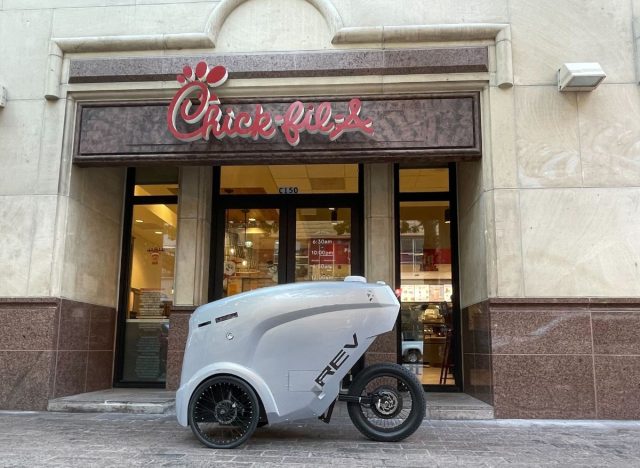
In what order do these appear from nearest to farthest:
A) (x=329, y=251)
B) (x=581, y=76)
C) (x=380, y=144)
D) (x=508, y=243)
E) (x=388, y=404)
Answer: (x=388, y=404)
(x=581, y=76)
(x=508, y=243)
(x=380, y=144)
(x=329, y=251)

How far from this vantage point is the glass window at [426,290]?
30.1 feet

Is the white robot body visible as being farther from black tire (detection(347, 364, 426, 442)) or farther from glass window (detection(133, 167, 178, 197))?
glass window (detection(133, 167, 178, 197))

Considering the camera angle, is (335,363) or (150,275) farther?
(150,275)

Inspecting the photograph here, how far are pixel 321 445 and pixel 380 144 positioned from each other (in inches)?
155

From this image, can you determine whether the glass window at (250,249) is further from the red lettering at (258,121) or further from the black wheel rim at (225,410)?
the black wheel rim at (225,410)

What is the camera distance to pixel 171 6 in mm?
8211

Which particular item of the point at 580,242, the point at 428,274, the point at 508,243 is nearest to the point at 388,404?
the point at 508,243

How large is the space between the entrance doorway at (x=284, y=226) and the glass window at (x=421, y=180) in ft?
2.67

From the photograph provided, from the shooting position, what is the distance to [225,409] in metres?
5.52

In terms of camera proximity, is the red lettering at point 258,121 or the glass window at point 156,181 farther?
the glass window at point 156,181

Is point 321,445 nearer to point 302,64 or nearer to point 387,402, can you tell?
point 387,402

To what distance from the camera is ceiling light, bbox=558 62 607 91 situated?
7195mm

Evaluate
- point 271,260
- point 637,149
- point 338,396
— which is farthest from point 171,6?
point 637,149

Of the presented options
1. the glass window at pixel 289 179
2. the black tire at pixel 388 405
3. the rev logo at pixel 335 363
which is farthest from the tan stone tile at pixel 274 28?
the black tire at pixel 388 405
